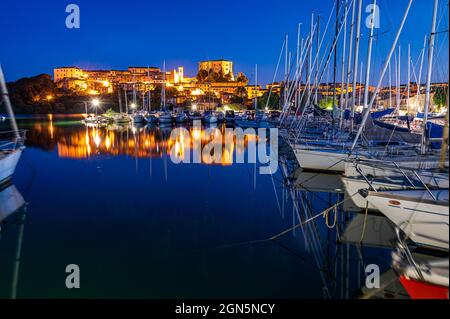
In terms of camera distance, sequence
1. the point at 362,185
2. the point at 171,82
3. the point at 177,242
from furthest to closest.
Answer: the point at 171,82 → the point at 362,185 → the point at 177,242

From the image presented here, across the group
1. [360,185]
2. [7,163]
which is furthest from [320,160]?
[7,163]

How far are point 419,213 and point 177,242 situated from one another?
5.66m

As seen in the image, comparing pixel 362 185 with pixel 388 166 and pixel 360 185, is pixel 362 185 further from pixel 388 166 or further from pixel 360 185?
pixel 388 166

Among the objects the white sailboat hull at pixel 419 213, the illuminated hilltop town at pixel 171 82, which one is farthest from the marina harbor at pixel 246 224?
the illuminated hilltop town at pixel 171 82

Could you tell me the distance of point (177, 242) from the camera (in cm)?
924

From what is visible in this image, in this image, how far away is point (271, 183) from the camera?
1619 centimetres

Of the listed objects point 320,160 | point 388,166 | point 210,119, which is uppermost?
point 210,119

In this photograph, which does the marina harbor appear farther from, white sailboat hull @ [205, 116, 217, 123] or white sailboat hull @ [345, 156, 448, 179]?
white sailboat hull @ [205, 116, 217, 123]

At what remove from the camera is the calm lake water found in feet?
23.2

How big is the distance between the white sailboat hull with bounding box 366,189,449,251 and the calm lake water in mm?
956

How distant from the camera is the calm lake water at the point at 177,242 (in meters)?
7.07

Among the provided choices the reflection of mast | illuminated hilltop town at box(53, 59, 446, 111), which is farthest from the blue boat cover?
illuminated hilltop town at box(53, 59, 446, 111)
